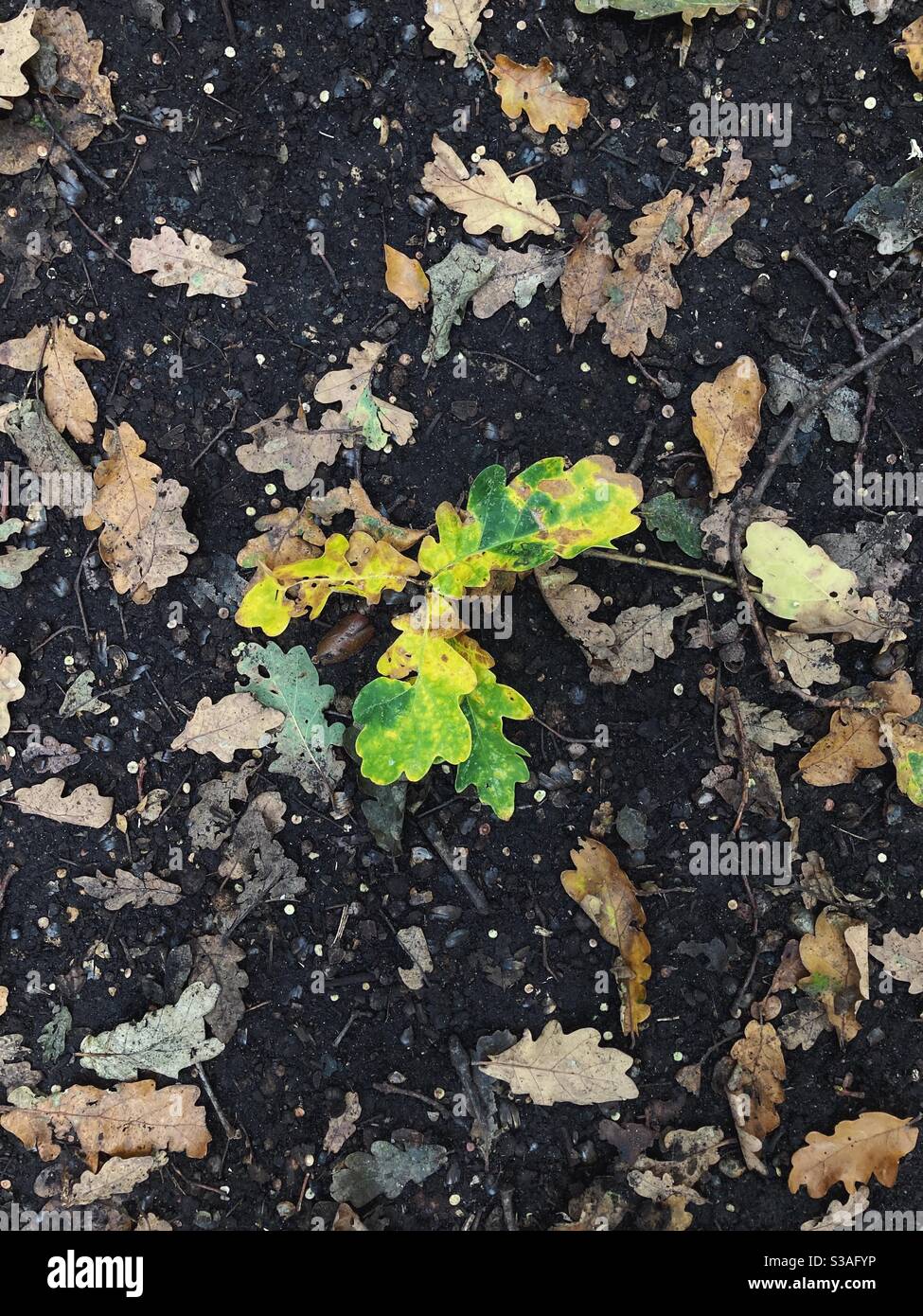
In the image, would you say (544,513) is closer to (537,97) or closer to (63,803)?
(537,97)

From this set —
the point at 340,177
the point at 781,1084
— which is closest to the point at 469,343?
the point at 340,177

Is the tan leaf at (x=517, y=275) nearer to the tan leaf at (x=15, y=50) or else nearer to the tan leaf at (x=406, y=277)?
the tan leaf at (x=406, y=277)

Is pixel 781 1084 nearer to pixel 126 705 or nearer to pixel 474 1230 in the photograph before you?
pixel 474 1230

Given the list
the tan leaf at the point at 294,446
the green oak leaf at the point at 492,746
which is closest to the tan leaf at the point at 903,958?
the green oak leaf at the point at 492,746

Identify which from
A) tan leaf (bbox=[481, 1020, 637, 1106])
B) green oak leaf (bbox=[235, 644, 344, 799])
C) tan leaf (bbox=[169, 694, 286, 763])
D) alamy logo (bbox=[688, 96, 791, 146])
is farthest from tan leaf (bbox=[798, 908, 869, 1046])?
alamy logo (bbox=[688, 96, 791, 146])

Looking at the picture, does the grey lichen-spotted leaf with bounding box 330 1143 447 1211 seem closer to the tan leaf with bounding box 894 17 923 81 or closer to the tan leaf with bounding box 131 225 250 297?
the tan leaf with bounding box 131 225 250 297
